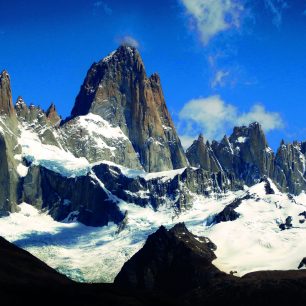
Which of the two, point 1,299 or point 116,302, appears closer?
point 1,299

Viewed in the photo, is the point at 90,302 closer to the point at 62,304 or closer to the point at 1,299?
the point at 62,304

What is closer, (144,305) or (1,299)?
(1,299)

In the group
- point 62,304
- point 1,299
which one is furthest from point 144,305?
point 1,299

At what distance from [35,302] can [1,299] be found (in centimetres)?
752

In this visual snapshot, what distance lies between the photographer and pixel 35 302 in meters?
186

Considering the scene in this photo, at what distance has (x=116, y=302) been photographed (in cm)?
19612

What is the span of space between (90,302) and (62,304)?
7.07 meters

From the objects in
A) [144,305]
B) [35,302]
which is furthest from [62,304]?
A: [144,305]

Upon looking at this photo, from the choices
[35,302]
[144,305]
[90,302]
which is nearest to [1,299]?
[35,302]

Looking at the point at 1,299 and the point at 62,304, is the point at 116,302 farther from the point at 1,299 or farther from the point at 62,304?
the point at 1,299

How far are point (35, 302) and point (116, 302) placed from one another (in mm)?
19177

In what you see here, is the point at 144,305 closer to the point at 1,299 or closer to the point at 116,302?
the point at 116,302

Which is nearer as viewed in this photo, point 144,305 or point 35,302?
point 35,302

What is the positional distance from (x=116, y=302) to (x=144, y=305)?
7.03 meters
